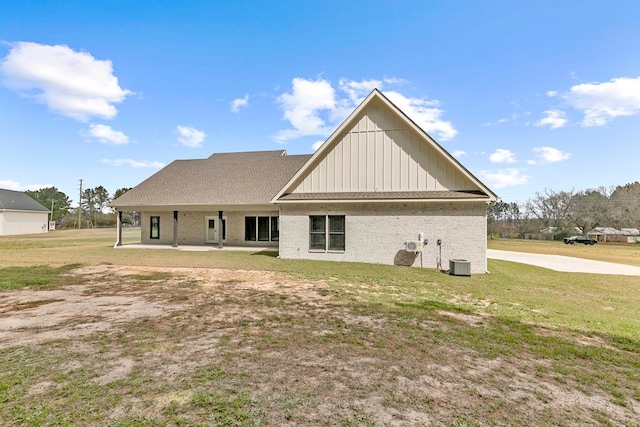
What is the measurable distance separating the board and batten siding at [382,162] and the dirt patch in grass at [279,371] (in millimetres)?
8250

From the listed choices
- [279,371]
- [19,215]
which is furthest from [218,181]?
[19,215]

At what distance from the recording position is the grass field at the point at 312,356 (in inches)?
123

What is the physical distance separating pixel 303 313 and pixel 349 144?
10267mm

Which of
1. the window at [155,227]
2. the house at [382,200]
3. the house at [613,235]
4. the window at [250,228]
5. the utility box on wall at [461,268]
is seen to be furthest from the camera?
the house at [613,235]

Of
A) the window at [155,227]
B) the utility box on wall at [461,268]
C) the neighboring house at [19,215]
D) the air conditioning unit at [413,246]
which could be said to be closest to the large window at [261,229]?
the window at [155,227]

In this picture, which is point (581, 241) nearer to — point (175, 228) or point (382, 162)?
point (382, 162)

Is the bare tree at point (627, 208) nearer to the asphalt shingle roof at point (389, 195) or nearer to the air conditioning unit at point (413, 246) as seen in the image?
the asphalt shingle roof at point (389, 195)

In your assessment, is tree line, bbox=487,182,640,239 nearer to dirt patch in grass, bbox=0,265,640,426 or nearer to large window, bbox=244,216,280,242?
large window, bbox=244,216,280,242

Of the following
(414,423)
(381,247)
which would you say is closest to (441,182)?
(381,247)

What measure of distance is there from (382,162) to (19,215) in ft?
167

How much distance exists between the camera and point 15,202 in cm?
4156

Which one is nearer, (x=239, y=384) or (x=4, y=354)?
(x=239, y=384)

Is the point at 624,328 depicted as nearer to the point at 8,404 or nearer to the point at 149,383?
the point at 149,383

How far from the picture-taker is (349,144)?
15086mm
